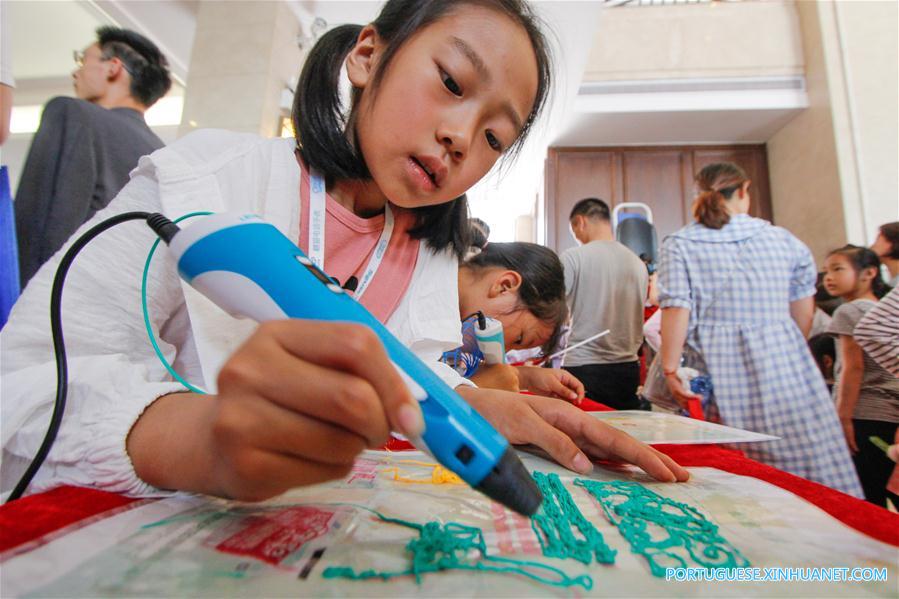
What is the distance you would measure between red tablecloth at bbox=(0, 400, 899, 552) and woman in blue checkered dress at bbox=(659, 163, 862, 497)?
0.77 m

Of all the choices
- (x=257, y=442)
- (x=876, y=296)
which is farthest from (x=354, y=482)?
(x=876, y=296)

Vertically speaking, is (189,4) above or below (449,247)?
above

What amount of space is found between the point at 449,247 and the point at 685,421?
0.42m

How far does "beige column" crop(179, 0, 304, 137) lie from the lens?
1.93 m

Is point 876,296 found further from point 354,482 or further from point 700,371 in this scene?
point 354,482

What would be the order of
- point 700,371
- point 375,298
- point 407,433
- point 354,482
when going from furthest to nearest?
point 700,371, point 375,298, point 354,482, point 407,433

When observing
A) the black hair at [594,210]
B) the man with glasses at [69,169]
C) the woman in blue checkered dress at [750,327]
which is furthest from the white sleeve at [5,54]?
the black hair at [594,210]

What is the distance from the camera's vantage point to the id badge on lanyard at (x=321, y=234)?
1.34 ft

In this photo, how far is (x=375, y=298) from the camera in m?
0.52

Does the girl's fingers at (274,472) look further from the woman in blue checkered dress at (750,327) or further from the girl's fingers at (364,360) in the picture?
the woman in blue checkered dress at (750,327)

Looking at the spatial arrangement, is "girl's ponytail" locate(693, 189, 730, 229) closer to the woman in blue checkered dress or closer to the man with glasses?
the woman in blue checkered dress

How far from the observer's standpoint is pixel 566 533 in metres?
0.24

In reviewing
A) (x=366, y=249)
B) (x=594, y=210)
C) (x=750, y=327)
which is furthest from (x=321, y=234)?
(x=594, y=210)

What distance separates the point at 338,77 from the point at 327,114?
0.06 m
